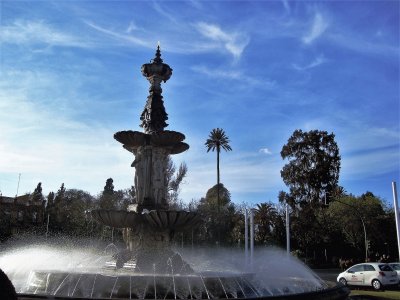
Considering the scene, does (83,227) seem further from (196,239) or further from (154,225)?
(154,225)

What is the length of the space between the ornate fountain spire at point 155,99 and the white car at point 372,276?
42.3 feet

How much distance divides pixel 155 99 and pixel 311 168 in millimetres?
42126

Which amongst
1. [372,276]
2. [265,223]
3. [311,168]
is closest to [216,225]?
[265,223]

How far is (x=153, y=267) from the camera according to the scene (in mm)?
10531

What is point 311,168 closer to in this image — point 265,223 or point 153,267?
point 265,223

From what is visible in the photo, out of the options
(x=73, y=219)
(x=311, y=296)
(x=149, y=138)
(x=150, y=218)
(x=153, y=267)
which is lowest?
(x=311, y=296)

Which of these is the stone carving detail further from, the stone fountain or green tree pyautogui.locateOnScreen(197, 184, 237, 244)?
green tree pyautogui.locateOnScreen(197, 184, 237, 244)

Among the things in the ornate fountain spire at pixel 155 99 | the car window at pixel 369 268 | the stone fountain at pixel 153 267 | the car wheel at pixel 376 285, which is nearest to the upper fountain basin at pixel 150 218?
the stone fountain at pixel 153 267

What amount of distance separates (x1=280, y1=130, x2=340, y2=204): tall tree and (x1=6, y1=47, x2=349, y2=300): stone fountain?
3974 cm

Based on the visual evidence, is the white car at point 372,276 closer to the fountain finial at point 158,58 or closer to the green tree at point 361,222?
the fountain finial at point 158,58

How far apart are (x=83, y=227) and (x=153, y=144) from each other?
29.5 m

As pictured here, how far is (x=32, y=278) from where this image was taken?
8.71 metres

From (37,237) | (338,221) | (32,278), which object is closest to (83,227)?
(37,237)

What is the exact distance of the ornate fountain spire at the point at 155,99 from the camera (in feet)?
41.8
